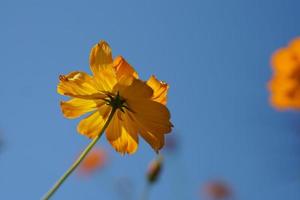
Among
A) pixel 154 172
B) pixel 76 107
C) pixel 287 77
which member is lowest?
pixel 76 107

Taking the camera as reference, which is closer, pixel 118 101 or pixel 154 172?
pixel 118 101

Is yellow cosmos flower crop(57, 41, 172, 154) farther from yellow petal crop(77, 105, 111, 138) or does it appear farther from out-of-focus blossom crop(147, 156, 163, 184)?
out-of-focus blossom crop(147, 156, 163, 184)

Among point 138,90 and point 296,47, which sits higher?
point 296,47

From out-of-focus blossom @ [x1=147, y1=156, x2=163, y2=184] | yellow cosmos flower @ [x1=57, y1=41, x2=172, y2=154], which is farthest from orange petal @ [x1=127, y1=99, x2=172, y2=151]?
out-of-focus blossom @ [x1=147, y1=156, x2=163, y2=184]

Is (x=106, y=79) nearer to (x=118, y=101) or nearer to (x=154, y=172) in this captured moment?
(x=118, y=101)

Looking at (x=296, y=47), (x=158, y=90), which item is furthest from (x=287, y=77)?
(x=158, y=90)

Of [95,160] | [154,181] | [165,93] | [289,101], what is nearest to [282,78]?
[289,101]

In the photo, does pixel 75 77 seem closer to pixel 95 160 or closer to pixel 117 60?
pixel 117 60

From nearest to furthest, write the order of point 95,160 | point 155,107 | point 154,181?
point 155,107, point 154,181, point 95,160
